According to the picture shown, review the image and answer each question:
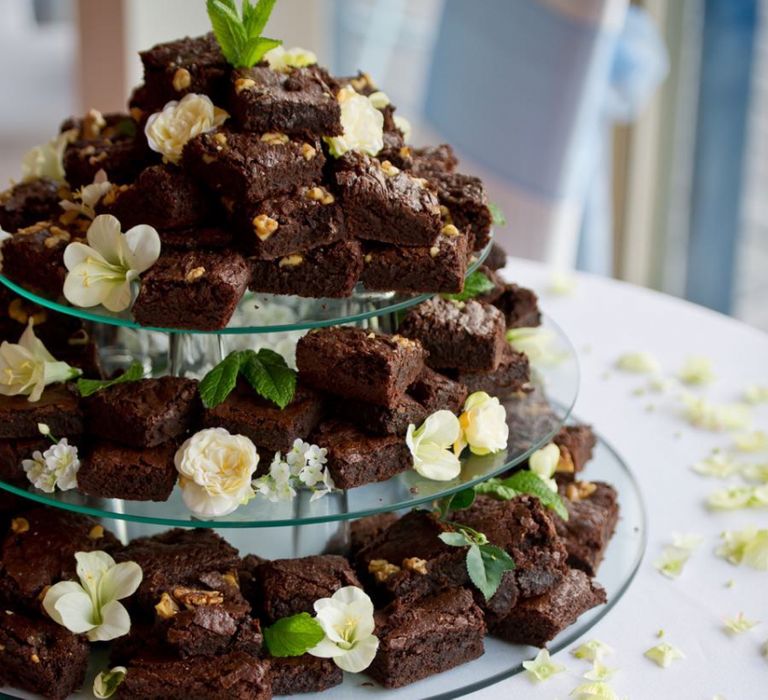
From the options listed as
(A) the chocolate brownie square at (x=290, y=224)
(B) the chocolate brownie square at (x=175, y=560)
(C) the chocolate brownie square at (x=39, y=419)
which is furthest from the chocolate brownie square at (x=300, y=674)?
(A) the chocolate brownie square at (x=290, y=224)

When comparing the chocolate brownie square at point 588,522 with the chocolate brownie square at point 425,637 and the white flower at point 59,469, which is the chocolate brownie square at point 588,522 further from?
the white flower at point 59,469

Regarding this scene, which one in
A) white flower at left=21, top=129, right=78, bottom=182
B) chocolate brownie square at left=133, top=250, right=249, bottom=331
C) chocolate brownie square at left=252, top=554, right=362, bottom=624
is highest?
white flower at left=21, top=129, right=78, bottom=182

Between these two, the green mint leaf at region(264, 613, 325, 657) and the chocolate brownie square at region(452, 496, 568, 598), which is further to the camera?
the chocolate brownie square at region(452, 496, 568, 598)

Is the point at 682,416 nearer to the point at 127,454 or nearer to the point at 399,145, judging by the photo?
the point at 399,145

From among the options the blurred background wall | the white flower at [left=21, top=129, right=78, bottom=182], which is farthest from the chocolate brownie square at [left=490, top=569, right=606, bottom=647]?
the blurred background wall

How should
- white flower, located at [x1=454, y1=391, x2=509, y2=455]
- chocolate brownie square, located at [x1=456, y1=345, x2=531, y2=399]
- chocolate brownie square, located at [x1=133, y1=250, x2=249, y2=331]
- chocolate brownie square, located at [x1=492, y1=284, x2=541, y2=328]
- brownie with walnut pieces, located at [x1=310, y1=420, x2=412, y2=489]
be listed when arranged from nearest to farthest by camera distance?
chocolate brownie square, located at [x1=133, y1=250, x2=249, y2=331], brownie with walnut pieces, located at [x1=310, y1=420, x2=412, y2=489], white flower, located at [x1=454, y1=391, x2=509, y2=455], chocolate brownie square, located at [x1=456, y1=345, x2=531, y2=399], chocolate brownie square, located at [x1=492, y1=284, x2=541, y2=328]

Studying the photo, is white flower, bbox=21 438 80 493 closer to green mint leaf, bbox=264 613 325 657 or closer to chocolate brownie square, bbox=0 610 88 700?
chocolate brownie square, bbox=0 610 88 700

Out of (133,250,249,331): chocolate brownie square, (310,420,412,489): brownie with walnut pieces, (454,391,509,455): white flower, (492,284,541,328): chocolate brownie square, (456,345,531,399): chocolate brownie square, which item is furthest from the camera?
(492,284,541,328): chocolate brownie square
